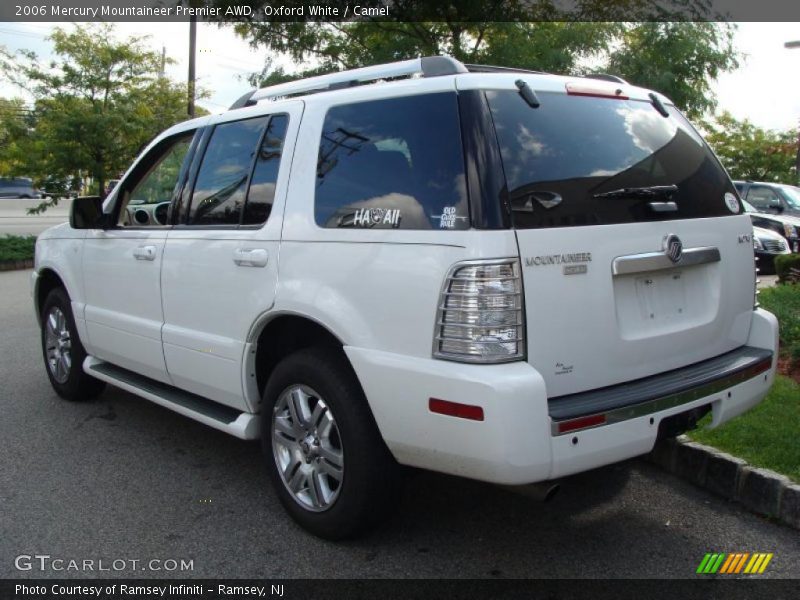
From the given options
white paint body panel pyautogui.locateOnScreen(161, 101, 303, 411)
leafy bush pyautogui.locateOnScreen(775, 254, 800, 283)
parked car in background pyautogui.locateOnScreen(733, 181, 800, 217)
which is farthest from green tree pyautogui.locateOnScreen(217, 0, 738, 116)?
white paint body panel pyautogui.locateOnScreen(161, 101, 303, 411)

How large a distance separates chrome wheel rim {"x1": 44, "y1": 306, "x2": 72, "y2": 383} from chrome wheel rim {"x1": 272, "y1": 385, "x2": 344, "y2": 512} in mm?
2754

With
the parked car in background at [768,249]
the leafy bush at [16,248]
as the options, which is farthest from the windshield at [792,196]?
the leafy bush at [16,248]

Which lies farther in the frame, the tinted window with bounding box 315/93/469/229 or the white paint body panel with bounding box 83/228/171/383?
the white paint body panel with bounding box 83/228/171/383

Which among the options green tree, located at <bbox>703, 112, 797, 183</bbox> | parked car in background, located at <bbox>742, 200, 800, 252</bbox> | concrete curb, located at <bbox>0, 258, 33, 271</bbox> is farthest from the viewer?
green tree, located at <bbox>703, 112, 797, 183</bbox>

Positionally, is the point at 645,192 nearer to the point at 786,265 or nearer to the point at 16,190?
the point at 786,265

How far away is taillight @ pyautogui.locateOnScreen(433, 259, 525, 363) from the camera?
280 centimetres

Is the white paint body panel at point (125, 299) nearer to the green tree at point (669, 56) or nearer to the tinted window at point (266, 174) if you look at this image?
the tinted window at point (266, 174)

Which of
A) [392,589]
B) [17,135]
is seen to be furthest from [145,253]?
[17,135]

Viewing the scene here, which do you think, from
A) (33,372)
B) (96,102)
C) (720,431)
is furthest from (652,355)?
(96,102)

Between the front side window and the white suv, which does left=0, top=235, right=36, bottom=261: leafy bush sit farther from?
the white suv

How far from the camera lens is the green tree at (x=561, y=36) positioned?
984 centimetres

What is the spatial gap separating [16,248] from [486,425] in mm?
15021

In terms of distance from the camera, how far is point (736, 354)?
3.68 metres

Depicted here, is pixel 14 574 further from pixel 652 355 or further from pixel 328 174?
pixel 652 355
